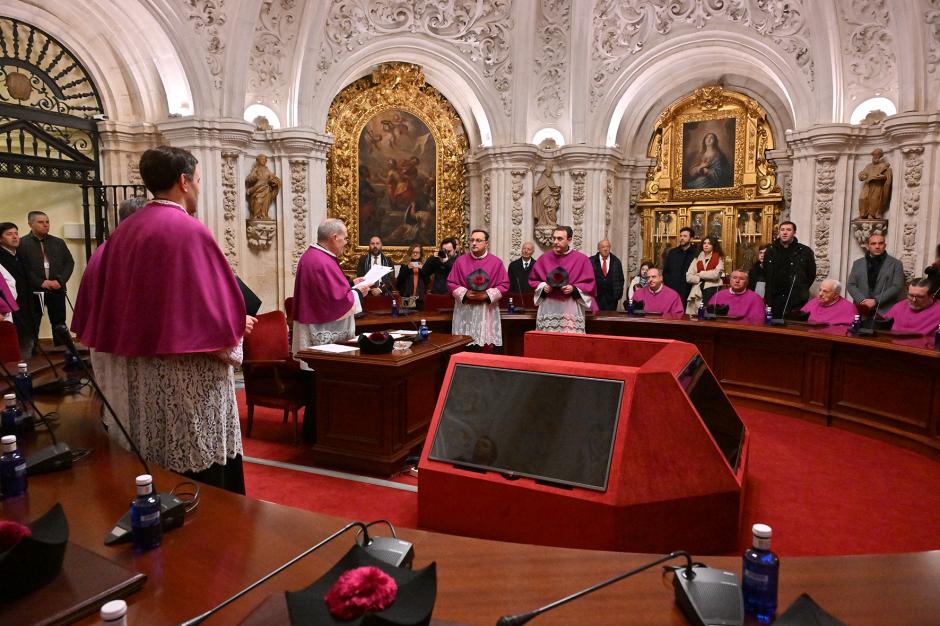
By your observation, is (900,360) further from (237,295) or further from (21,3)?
(21,3)

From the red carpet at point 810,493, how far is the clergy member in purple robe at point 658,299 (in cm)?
286

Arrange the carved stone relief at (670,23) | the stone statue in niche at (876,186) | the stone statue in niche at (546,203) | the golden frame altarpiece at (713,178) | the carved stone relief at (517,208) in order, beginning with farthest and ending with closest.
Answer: the golden frame altarpiece at (713,178) < the stone statue in niche at (546,203) < the carved stone relief at (517,208) < the carved stone relief at (670,23) < the stone statue in niche at (876,186)

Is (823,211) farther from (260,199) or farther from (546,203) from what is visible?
(260,199)

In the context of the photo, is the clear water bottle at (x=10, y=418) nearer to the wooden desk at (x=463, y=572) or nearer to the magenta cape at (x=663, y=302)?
the wooden desk at (x=463, y=572)

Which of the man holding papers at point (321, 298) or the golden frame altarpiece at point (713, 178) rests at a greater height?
the golden frame altarpiece at point (713, 178)

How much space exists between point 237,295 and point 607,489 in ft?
6.40

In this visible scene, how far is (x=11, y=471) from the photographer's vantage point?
2.25m

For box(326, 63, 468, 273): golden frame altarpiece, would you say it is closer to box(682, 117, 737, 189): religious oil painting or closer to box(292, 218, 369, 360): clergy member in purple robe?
box(682, 117, 737, 189): religious oil painting

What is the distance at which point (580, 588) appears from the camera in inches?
67.6

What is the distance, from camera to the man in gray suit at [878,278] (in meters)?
8.07

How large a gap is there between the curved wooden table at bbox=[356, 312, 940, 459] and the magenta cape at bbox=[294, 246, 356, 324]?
77.7 inches

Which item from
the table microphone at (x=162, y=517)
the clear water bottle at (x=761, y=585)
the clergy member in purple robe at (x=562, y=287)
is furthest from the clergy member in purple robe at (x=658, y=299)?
the table microphone at (x=162, y=517)

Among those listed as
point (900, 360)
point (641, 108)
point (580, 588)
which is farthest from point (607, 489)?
point (641, 108)

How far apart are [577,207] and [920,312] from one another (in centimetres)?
687
